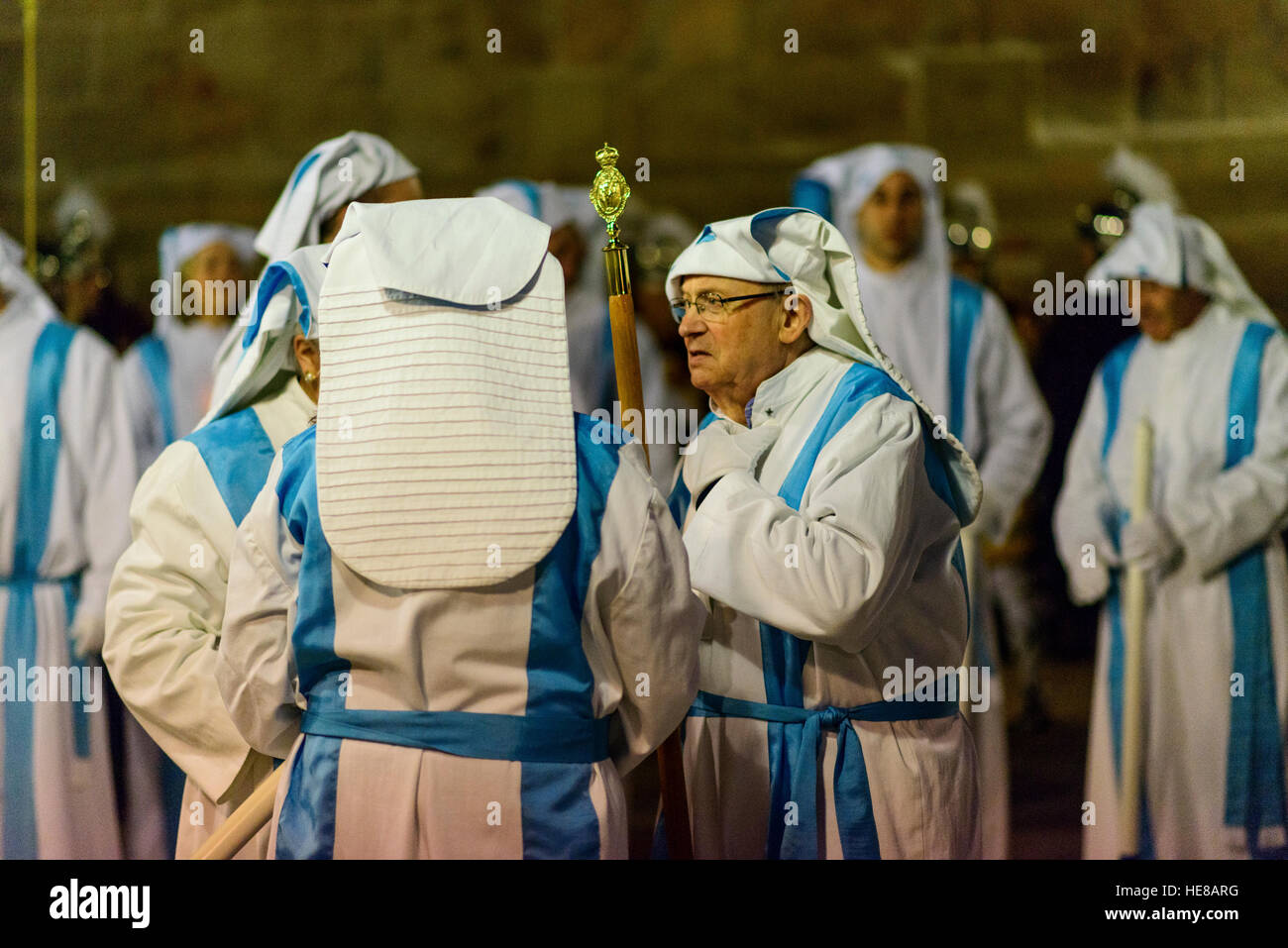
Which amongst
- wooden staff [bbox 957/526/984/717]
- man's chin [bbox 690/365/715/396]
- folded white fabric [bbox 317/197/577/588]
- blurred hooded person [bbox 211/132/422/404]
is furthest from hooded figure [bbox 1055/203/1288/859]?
folded white fabric [bbox 317/197/577/588]

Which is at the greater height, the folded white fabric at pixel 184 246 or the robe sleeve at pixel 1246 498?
the folded white fabric at pixel 184 246

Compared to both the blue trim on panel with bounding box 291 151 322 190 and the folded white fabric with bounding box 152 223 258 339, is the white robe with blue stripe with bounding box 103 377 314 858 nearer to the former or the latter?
the blue trim on panel with bounding box 291 151 322 190

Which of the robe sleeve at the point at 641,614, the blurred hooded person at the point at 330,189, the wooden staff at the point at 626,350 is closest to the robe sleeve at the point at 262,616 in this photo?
the robe sleeve at the point at 641,614

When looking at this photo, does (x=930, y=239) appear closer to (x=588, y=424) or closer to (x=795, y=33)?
(x=795, y=33)

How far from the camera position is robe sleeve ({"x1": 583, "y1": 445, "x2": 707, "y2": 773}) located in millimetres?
2852

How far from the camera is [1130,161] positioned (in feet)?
22.6

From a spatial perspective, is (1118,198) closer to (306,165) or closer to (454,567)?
(306,165)

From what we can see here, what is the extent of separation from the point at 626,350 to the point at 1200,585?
3262 millimetres

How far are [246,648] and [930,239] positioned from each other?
169 inches

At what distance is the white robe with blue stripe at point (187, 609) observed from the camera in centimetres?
345

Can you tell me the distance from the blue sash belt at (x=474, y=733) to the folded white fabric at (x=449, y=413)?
26 centimetres

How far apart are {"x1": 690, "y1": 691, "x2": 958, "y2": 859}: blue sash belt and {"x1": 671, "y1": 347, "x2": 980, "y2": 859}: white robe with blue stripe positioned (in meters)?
0.02

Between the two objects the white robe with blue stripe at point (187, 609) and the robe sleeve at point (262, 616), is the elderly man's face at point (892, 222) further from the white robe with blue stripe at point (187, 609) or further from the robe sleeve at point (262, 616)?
the robe sleeve at point (262, 616)

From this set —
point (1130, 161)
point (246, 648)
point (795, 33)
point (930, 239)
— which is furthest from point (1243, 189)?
point (246, 648)
